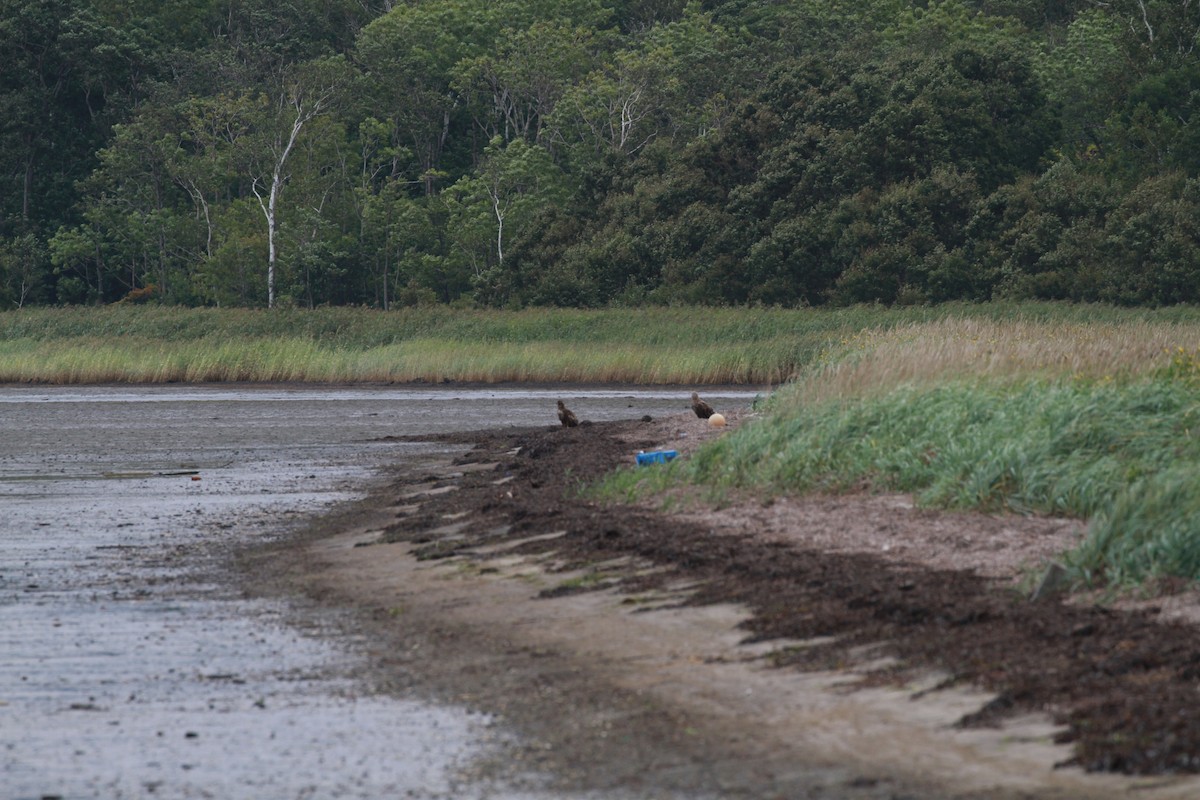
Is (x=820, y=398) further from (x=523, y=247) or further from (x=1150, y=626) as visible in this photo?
(x=523, y=247)

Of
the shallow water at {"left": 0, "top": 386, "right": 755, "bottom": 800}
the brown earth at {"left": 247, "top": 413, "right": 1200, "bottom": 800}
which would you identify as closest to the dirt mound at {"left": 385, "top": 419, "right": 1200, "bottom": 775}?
the brown earth at {"left": 247, "top": 413, "right": 1200, "bottom": 800}

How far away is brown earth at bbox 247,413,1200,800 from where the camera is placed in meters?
6.98

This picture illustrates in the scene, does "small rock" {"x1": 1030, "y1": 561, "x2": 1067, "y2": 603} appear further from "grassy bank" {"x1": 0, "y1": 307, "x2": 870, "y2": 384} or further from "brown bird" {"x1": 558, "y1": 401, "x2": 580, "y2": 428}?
"grassy bank" {"x1": 0, "y1": 307, "x2": 870, "y2": 384}

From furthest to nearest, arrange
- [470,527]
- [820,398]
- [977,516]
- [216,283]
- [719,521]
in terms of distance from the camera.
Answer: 1. [216,283]
2. [820,398]
3. [470,527]
4. [719,521]
5. [977,516]

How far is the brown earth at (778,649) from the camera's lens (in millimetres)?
6984

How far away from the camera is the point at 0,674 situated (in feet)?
30.0

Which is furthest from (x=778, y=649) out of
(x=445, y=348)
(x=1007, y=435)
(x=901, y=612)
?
(x=445, y=348)

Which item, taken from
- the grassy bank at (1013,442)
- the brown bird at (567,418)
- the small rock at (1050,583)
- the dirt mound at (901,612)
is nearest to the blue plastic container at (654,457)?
the grassy bank at (1013,442)

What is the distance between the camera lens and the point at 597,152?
68000 millimetres

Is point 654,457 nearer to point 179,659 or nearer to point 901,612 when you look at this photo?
point 901,612

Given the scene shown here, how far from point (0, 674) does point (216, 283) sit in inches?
2323

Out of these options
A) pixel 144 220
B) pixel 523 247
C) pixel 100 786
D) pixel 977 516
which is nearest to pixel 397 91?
pixel 144 220

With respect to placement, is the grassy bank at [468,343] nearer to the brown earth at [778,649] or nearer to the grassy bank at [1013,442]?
the grassy bank at [1013,442]

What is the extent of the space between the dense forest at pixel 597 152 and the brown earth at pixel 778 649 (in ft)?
124
